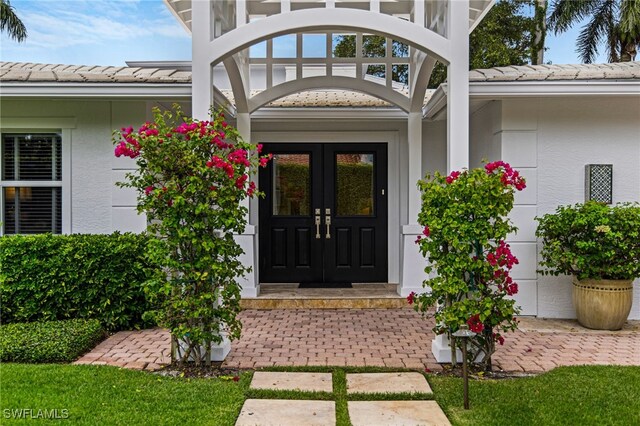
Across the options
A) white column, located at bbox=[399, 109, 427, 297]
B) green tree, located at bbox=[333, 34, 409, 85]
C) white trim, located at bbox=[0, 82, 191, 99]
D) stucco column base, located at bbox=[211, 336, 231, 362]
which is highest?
green tree, located at bbox=[333, 34, 409, 85]

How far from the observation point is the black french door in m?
8.51

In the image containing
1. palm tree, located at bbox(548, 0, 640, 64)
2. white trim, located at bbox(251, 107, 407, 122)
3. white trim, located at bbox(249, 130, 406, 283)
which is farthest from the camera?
palm tree, located at bbox(548, 0, 640, 64)

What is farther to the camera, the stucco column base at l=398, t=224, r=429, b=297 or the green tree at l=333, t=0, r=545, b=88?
the green tree at l=333, t=0, r=545, b=88

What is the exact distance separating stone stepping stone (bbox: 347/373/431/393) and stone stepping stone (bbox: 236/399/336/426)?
1.36 feet

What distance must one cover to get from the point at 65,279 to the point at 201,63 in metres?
3.00

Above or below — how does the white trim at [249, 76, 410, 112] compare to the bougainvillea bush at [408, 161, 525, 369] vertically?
above

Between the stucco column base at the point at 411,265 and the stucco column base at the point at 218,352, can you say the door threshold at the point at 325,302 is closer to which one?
the stucco column base at the point at 411,265

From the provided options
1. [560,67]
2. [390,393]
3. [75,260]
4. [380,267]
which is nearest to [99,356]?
[75,260]

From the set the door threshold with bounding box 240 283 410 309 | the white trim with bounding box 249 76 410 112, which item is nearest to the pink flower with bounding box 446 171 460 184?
the door threshold with bounding box 240 283 410 309

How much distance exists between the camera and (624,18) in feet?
58.3

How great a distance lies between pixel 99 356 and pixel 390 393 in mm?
2923

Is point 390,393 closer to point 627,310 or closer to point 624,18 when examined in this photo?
point 627,310

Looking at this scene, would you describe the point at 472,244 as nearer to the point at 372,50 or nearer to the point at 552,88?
the point at 552,88

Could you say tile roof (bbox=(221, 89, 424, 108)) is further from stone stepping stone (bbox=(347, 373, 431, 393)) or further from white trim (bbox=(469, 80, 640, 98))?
stone stepping stone (bbox=(347, 373, 431, 393))
